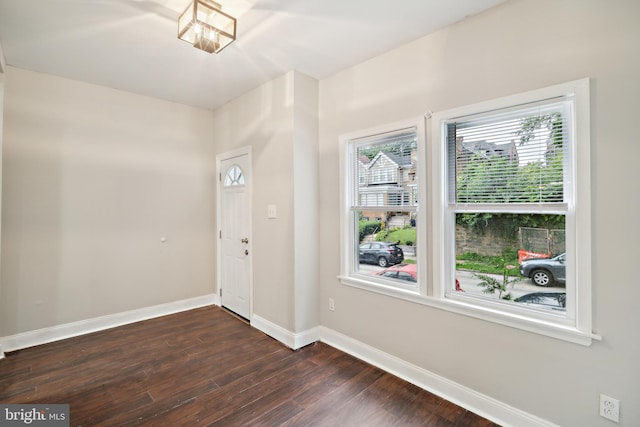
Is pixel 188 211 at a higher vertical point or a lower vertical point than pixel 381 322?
higher

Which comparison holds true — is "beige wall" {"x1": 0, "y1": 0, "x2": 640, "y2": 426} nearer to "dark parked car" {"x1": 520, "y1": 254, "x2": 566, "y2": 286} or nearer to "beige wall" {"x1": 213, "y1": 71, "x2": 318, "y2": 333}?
"beige wall" {"x1": 213, "y1": 71, "x2": 318, "y2": 333}

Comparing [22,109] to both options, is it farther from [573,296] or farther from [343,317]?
[573,296]

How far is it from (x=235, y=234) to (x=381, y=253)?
2.01m

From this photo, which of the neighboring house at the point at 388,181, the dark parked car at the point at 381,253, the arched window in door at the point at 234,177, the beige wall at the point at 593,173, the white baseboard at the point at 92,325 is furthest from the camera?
→ the arched window in door at the point at 234,177

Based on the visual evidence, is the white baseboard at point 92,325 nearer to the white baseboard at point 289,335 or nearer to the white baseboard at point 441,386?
the white baseboard at point 289,335

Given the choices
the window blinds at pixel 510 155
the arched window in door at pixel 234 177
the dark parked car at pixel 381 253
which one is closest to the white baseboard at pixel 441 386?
the dark parked car at pixel 381 253

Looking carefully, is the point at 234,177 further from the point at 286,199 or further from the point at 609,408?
the point at 609,408

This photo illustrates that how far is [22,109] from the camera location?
293 cm

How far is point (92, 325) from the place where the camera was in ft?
10.8

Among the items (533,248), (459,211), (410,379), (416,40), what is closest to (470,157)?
(459,211)

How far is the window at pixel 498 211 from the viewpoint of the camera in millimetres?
1739

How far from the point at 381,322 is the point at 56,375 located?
2.76 meters

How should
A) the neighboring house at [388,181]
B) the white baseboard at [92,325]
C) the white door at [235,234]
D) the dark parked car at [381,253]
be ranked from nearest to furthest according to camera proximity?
the neighboring house at [388,181], the dark parked car at [381,253], the white baseboard at [92,325], the white door at [235,234]

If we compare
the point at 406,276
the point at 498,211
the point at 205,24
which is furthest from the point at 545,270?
the point at 205,24
